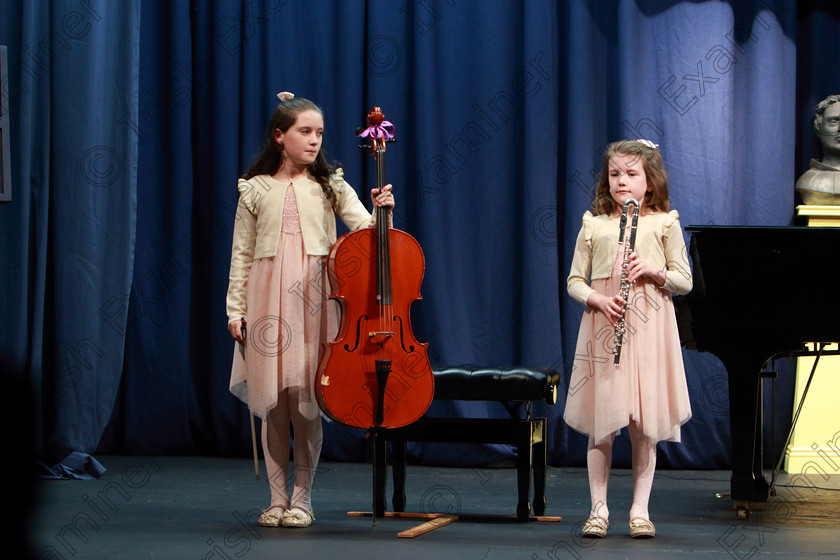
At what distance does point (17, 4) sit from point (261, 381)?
2.58 meters

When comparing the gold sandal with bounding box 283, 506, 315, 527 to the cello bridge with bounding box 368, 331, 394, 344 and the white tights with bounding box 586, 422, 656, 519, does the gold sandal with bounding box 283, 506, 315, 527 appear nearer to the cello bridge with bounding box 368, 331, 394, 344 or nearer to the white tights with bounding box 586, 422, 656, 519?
the cello bridge with bounding box 368, 331, 394, 344

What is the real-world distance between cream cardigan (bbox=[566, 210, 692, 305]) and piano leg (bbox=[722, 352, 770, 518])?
39 centimetres

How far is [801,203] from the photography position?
498 cm

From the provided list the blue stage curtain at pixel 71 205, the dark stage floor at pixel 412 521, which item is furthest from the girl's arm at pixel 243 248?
the blue stage curtain at pixel 71 205

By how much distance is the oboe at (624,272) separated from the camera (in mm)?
2916

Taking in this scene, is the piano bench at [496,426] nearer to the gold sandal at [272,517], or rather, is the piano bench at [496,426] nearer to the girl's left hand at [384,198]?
the gold sandal at [272,517]

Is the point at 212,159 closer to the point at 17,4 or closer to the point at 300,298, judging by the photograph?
the point at 17,4

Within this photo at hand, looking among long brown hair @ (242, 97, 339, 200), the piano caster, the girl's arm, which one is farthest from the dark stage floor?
long brown hair @ (242, 97, 339, 200)

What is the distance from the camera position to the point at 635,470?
9.95ft

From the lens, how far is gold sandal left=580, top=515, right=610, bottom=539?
2.95 meters

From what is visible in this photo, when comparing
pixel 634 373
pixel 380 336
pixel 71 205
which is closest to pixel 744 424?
pixel 634 373

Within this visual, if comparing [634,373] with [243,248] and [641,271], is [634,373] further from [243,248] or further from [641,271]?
[243,248]

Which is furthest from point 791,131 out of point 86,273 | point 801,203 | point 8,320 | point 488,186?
point 8,320

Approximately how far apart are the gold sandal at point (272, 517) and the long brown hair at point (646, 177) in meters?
1.41
